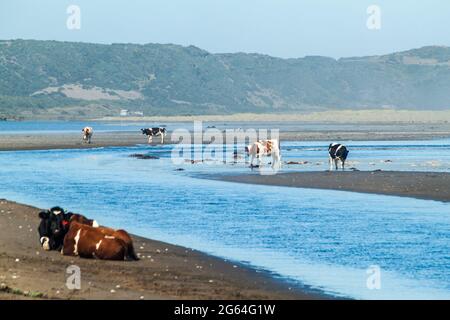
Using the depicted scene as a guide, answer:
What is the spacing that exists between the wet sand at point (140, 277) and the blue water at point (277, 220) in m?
0.63

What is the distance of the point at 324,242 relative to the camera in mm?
18344

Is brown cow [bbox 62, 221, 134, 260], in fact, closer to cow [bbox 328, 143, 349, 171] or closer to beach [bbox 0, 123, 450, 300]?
beach [bbox 0, 123, 450, 300]

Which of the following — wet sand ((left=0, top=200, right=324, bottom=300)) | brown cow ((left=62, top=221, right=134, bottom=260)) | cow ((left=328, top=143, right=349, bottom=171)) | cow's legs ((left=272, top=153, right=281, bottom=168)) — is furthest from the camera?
cow's legs ((left=272, top=153, right=281, bottom=168))

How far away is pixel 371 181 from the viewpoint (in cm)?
3172

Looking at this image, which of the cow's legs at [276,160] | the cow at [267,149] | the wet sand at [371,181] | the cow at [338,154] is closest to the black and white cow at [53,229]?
the wet sand at [371,181]

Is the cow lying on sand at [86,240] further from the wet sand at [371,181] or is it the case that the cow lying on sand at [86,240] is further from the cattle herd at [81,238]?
the wet sand at [371,181]

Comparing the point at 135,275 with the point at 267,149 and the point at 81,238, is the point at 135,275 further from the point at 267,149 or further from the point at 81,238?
the point at 267,149

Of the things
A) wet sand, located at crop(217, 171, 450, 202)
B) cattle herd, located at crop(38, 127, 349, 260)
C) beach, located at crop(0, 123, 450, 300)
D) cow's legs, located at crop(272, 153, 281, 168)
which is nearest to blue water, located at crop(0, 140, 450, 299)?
beach, located at crop(0, 123, 450, 300)

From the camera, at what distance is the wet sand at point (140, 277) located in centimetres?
1262

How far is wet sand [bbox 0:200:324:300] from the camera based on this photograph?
12617 mm

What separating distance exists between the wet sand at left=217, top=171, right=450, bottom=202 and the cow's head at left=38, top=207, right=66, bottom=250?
12584 mm

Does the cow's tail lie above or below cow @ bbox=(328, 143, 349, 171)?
below

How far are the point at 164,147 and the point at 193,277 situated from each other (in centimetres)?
4461
